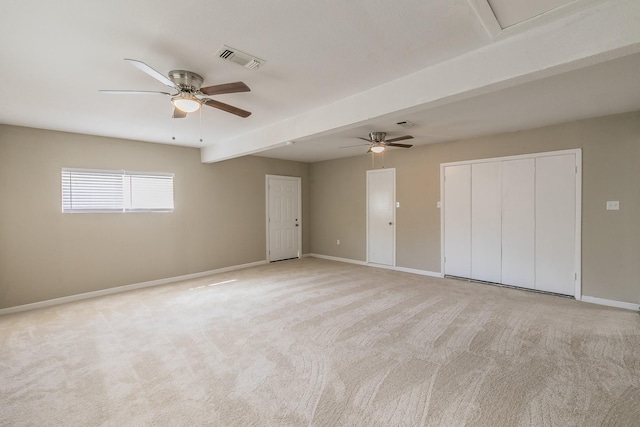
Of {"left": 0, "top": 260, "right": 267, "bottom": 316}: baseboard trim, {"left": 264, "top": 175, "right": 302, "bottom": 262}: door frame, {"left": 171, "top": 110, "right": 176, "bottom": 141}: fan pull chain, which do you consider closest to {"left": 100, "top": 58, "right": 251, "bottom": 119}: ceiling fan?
{"left": 171, "top": 110, "right": 176, "bottom": 141}: fan pull chain

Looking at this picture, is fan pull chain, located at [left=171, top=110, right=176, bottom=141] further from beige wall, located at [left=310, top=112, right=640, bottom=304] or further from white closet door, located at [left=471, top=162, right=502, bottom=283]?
white closet door, located at [left=471, top=162, right=502, bottom=283]

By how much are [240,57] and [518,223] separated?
4.66m

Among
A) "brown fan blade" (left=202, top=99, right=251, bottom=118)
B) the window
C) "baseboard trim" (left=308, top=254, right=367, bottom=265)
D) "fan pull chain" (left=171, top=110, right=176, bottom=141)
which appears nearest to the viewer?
"brown fan blade" (left=202, top=99, right=251, bottom=118)

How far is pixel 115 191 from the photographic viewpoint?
4695 mm

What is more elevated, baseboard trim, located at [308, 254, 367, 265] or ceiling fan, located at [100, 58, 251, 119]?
ceiling fan, located at [100, 58, 251, 119]

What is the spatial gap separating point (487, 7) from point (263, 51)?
1.49 meters

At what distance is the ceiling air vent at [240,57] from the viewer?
2127 millimetres

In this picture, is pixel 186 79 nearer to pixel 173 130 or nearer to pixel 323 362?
pixel 173 130

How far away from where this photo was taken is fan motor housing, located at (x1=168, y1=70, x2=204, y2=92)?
2.43 metres

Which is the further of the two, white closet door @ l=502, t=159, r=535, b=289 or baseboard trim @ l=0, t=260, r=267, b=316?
white closet door @ l=502, t=159, r=535, b=289

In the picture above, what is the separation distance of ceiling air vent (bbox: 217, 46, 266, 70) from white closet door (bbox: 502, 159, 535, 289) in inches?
167

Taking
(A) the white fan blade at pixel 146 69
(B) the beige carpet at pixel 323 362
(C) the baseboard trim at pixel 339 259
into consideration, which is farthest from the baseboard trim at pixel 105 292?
(A) the white fan blade at pixel 146 69

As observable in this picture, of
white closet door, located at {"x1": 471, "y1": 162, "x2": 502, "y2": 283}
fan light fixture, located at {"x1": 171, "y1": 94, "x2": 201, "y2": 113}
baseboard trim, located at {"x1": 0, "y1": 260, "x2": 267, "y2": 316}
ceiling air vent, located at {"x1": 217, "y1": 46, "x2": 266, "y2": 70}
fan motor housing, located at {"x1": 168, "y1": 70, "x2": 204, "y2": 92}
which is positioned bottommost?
baseboard trim, located at {"x1": 0, "y1": 260, "x2": 267, "y2": 316}

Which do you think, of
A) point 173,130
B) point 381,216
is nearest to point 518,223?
point 381,216
